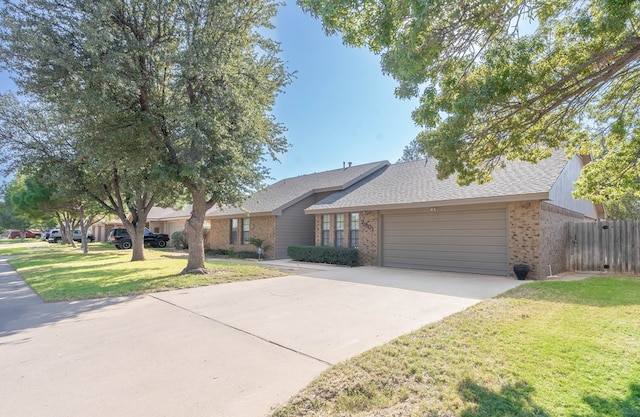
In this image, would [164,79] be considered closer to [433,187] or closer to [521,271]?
[433,187]

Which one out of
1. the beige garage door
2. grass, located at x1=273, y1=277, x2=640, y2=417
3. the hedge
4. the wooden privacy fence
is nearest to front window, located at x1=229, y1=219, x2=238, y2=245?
the hedge

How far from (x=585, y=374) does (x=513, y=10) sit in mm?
4549

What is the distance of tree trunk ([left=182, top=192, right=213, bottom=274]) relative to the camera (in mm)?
11984

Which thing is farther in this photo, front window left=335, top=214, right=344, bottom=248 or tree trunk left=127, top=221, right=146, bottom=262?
Answer: tree trunk left=127, top=221, right=146, bottom=262

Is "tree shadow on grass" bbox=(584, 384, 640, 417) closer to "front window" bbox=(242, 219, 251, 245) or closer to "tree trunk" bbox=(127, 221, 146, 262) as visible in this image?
"tree trunk" bbox=(127, 221, 146, 262)

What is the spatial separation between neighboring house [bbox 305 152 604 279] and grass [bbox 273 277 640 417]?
5096 mm

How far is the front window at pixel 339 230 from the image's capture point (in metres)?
16.4

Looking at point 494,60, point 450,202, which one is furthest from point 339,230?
point 494,60

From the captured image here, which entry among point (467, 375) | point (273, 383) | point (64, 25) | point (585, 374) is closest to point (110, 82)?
point (64, 25)

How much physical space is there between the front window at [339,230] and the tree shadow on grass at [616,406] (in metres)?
13.2

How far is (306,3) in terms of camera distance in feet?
14.7

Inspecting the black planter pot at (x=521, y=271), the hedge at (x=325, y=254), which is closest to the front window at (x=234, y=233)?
the hedge at (x=325, y=254)

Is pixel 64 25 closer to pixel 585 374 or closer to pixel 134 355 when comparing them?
pixel 134 355

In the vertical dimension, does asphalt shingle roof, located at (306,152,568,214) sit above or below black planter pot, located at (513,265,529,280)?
above
